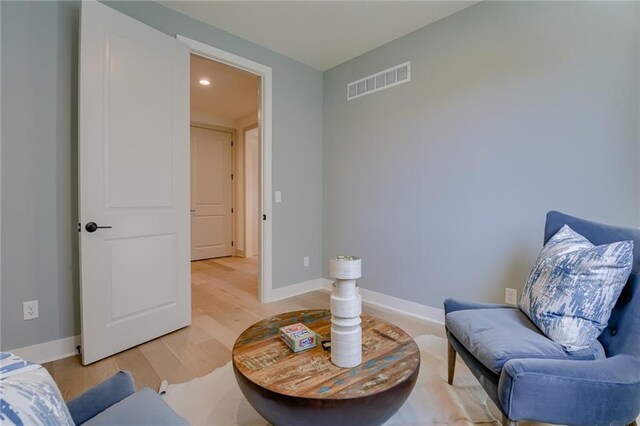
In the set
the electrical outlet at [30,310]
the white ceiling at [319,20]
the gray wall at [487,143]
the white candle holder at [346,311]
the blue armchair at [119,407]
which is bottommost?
the electrical outlet at [30,310]

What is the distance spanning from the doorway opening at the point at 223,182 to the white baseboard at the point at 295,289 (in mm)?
1179

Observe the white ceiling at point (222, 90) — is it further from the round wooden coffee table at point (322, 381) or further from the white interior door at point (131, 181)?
the round wooden coffee table at point (322, 381)

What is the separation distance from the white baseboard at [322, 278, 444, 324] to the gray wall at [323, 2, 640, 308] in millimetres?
62

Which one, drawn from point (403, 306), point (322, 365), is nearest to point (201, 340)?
point (322, 365)

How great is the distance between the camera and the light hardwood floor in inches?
69.2

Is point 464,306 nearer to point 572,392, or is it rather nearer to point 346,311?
point 572,392

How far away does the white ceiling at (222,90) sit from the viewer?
346 centimetres

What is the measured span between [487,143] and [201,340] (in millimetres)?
2578

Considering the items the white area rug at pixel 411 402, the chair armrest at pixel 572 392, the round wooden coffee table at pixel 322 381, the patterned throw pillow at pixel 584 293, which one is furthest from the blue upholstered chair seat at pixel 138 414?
the patterned throw pillow at pixel 584 293

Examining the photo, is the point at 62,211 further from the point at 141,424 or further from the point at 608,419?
the point at 608,419

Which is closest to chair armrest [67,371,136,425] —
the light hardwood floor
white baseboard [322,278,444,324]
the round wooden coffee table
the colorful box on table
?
the round wooden coffee table

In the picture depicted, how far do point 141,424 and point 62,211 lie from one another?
1803 mm

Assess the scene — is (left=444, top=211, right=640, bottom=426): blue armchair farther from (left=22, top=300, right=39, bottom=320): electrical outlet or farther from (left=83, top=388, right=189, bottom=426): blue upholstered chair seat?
(left=22, top=300, right=39, bottom=320): electrical outlet

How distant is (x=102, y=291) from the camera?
1953 millimetres
